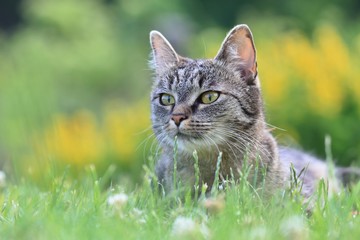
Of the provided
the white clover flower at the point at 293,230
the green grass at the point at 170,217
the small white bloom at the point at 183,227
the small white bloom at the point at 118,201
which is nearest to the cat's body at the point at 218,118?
the green grass at the point at 170,217

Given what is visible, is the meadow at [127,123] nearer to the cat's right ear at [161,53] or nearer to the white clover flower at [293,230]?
the white clover flower at [293,230]

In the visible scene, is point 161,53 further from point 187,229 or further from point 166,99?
point 187,229

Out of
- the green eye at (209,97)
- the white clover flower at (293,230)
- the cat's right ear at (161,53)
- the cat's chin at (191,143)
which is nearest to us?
the white clover flower at (293,230)

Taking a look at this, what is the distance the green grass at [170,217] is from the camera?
2.68 meters

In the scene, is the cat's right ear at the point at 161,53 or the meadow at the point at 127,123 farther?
the cat's right ear at the point at 161,53

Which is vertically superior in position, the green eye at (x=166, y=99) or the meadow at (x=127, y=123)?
the green eye at (x=166, y=99)

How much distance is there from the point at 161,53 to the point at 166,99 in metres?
0.43

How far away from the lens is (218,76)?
13.9ft

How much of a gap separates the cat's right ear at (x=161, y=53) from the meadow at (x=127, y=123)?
0.43 meters

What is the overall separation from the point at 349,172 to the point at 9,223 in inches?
112

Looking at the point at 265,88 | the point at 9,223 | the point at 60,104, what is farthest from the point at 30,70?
the point at 9,223

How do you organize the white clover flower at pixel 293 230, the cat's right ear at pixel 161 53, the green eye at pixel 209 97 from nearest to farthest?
the white clover flower at pixel 293 230 < the green eye at pixel 209 97 < the cat's right ear at pixel 161 53

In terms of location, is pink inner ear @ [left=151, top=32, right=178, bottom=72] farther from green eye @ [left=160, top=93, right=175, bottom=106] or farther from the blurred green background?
the blurred green background

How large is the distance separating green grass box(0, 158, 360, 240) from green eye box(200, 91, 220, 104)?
690 millimetres
